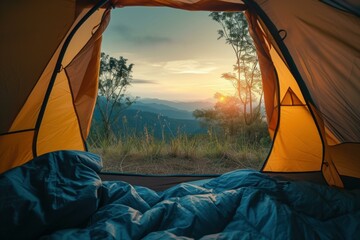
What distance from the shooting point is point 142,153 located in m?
3.34

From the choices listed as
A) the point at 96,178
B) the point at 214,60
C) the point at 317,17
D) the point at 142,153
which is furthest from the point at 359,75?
the point at 214,60

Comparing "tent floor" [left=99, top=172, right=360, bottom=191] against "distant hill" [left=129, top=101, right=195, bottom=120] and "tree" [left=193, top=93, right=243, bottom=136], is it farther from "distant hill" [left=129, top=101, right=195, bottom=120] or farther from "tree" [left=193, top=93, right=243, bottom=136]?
"tree" [left=193, top=93, right=243, bottom=136]

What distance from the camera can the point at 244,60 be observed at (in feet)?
17.7

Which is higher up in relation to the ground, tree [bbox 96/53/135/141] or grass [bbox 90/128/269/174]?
tree [bbox 96/53/135/141]

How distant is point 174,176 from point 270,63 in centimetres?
124

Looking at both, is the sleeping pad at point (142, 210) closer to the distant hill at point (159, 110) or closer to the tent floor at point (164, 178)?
the tent floor at point (164, 178)

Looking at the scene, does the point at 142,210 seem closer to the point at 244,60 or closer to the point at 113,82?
the point at 244,60

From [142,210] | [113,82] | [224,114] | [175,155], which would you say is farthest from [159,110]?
[142,210]

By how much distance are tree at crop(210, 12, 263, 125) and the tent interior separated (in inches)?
116

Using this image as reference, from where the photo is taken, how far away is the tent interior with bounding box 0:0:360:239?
1154mm

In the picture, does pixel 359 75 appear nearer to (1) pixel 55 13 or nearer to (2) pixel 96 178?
(2) pixel 96 178

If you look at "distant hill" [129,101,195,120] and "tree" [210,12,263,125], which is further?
"tree" [210,12,263,125]

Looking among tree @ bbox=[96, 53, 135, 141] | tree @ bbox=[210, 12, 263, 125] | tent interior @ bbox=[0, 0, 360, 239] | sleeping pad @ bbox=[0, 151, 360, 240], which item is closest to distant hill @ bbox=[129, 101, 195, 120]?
tree @ bbox=[96, 53, 135, 141]

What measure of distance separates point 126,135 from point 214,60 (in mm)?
2985
